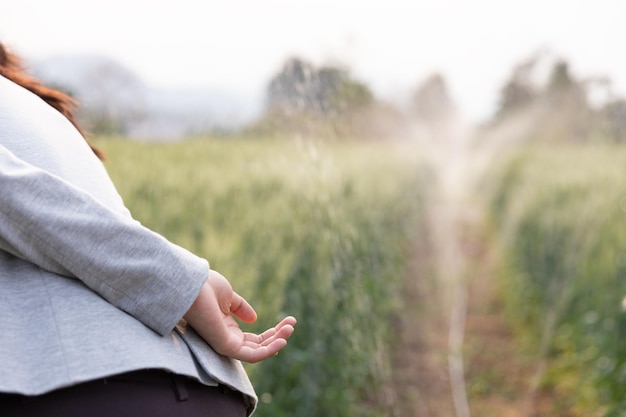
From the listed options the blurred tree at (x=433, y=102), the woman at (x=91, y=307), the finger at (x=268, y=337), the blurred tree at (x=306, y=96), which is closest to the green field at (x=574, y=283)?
the blurred tree at (x=306, y=96)

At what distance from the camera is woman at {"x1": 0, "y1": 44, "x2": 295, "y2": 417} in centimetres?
104

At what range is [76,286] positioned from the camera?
1.13 meters

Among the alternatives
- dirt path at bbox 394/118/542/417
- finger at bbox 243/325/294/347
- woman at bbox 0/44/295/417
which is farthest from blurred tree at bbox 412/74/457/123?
woman at bbox 0/44/295/417

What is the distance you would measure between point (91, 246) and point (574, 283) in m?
5.68

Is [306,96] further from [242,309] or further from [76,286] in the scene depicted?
[76,286]

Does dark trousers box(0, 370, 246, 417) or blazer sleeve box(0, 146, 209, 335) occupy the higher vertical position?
blazer sleeve box(0, 146, 209, 335)

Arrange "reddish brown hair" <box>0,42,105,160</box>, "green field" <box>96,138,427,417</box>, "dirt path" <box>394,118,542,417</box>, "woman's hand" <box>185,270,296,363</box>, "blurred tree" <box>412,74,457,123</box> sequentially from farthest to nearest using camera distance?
1. "blurred tree" <box>412,74,457,123</box>
2. "dirt path" <box>394,118,542,417</box>
3. "green field" <box>96,138,427,417</box>
4. "reddish brown hair" <box>0,42,105,160</box>
5. "woman's hand" <box>185,270,296,363</box>

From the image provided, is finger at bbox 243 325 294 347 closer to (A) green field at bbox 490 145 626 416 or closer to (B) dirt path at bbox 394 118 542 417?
(A) green field at bbox 490 145 626 416

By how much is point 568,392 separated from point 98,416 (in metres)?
5.12

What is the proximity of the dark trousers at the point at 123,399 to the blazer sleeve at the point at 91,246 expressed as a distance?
0.08 m

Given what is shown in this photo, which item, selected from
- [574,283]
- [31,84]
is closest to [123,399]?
[31,84]

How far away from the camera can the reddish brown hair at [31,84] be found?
150cm

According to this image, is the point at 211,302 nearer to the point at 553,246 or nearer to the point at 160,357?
the point at 160,357

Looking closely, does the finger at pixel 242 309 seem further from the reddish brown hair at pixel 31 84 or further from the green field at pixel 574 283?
the green field at pixel 574 283
